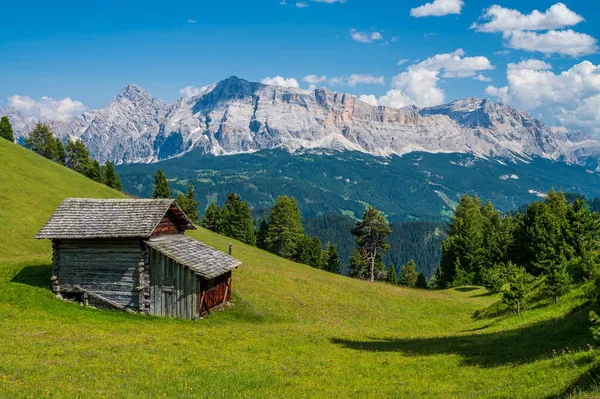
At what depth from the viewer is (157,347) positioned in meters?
22.7

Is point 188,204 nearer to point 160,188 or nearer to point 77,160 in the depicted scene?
point 160,188

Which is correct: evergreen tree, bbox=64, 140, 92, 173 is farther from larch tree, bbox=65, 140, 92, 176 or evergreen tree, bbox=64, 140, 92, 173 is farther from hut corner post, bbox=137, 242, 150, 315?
hut corner post, bbox=137, 242, 150, 315

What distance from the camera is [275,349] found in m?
25.1

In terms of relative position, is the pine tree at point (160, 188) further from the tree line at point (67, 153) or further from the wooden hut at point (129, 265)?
the wooden hut at point (129, 265)

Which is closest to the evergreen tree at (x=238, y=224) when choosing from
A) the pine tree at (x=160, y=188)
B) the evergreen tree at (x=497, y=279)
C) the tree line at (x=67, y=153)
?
the pine tree at (x=160, y=188)

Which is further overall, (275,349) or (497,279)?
(497,279)

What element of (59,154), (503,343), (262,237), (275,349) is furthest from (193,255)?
(59,154)

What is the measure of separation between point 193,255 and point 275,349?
12.0 meters

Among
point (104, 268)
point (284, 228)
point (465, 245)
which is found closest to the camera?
point (104, 268)

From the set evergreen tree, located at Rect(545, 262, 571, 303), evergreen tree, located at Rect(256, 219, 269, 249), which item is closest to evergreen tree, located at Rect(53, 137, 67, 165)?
evergreen tree, located at Rect(256, 219, 269, 249)

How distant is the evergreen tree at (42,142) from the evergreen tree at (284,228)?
60.6 m

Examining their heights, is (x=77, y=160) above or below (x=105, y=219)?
above

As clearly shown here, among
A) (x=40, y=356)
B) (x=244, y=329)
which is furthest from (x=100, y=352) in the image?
(x=244, y=329)

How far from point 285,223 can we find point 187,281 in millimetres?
66399
